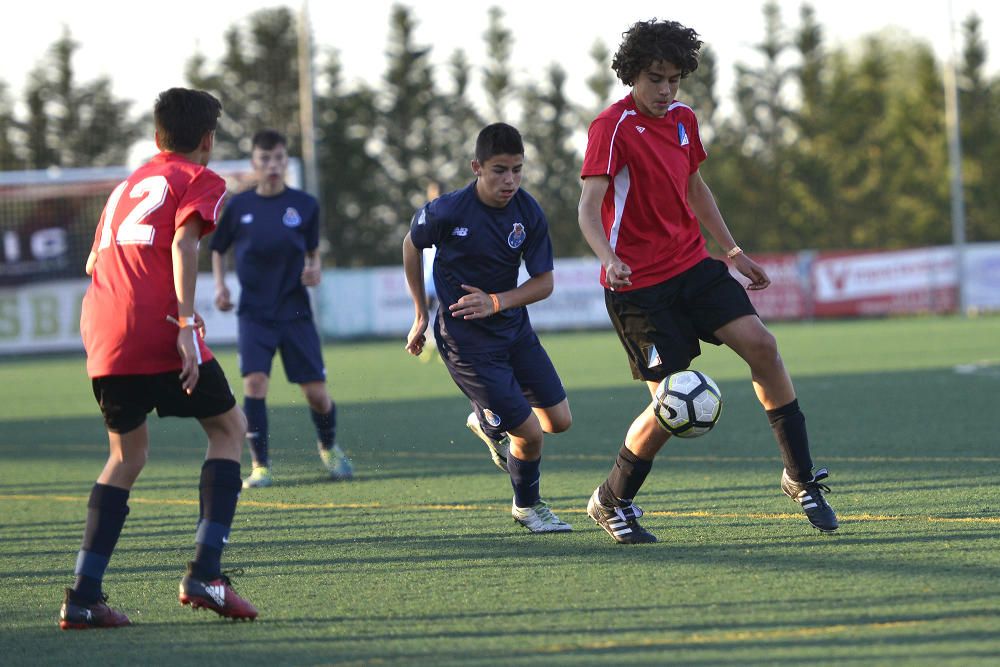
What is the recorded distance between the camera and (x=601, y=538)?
20.2 feet

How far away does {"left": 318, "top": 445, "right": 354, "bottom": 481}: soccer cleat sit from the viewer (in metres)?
8.92

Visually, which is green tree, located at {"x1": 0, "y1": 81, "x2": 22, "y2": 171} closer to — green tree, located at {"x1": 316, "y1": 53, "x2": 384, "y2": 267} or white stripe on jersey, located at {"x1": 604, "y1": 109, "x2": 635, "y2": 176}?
green tree, located at {"x1": 316, "y1": 53, "x2": 384, "y2": 267}

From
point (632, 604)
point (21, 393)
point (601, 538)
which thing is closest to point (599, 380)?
point (21, 393)

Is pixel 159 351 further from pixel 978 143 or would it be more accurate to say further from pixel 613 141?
pixel 978 143

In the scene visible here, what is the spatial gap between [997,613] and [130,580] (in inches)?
124

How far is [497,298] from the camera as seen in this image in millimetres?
6293

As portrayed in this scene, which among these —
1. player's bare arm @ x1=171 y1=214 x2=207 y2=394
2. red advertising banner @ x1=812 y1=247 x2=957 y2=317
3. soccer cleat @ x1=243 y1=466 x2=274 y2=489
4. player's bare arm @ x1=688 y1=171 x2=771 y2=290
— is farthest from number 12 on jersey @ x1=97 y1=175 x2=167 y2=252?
red advertising banner @ x1=812 y1=247 x2=957 y2=317

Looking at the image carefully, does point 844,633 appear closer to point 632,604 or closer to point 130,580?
point 632,604

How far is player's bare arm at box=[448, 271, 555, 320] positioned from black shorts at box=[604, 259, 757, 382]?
411 millimetres

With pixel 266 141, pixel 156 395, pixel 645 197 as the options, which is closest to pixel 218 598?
pixel 156 395

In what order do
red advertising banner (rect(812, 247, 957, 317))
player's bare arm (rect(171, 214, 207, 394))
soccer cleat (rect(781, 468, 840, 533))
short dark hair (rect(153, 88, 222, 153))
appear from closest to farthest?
1. player's bare arm (rect(171, 214, 207, 394))
2. short dark hair (rect(153, 88, 222, 153))
3. soccer cleat (rect(781, 468, 840, 533))
4. red advertising banner (rect(812, 247, 957, 317))

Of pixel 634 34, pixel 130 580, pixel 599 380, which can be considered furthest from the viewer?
pixel 599 380

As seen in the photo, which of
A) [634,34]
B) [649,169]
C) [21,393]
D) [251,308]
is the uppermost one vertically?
[634,34]

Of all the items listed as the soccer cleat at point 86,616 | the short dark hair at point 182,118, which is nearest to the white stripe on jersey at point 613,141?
the short dark hair at point 182,118
